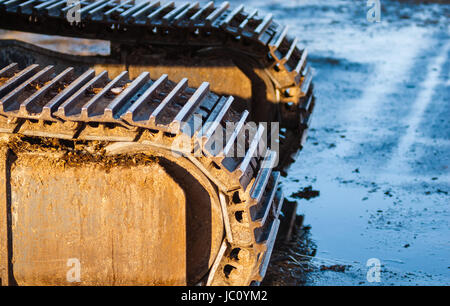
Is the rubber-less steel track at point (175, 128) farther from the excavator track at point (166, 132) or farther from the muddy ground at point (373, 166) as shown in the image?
the muddy ground at point (373, 166)

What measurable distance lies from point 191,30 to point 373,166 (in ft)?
7.16

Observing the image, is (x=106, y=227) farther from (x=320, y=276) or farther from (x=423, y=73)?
(x=423, y=73)

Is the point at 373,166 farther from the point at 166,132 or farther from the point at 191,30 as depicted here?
the point at 166,132

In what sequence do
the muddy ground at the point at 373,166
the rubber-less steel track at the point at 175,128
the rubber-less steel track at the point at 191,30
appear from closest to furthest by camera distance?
the rubber-less steel track at the point at 175,128
the muddy ground at the point at 373,166
the rubber-less steel track at the point at 191,30

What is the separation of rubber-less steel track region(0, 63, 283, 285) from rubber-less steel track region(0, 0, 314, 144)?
1.99 metres

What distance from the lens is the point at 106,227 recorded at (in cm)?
417

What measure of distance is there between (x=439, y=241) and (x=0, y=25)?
414cm

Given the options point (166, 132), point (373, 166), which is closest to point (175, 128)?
point (166, 132)

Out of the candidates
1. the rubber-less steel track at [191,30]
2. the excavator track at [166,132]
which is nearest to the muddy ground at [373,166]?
the rubber-less steel track at [191,30]

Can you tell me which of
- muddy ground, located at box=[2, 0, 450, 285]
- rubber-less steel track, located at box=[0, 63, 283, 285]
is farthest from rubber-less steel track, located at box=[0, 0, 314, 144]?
rubber-less steel track, located at box=[0, 63, 283, 285]

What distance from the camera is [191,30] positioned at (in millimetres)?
6355

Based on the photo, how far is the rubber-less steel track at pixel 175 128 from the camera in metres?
3.74

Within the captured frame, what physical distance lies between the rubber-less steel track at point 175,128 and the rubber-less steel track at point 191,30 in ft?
6.54

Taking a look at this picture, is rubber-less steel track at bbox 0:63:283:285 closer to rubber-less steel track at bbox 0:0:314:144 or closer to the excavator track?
the excavator track
